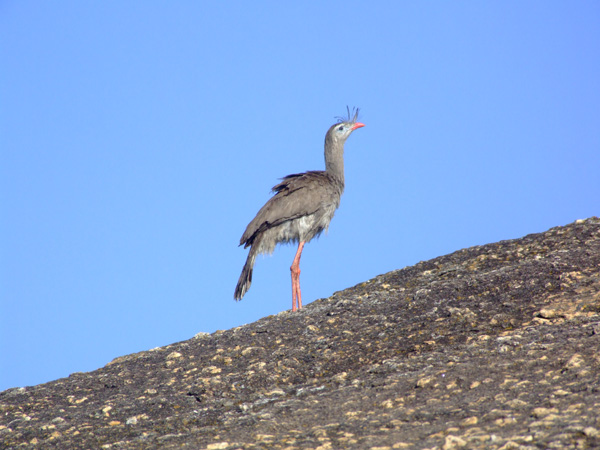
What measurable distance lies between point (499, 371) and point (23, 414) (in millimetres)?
5529

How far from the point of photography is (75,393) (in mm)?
8625

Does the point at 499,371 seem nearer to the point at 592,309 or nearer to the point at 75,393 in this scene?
the point at 592,309

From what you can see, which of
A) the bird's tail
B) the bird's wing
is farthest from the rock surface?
the bird's wing

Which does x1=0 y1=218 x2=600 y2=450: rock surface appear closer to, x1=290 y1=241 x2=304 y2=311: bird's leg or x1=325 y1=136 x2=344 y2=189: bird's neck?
x1=290 y1=241 x2=304 y2=311: bird's leg

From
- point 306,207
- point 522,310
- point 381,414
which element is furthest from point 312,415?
point 306,207

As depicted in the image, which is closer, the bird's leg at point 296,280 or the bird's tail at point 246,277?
the bird's leg at point 296,280

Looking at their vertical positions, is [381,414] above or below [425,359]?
below

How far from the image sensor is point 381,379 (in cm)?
693

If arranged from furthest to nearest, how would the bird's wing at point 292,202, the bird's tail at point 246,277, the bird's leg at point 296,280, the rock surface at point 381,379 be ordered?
the bird's wing at point 292,202
the bird's tail at point 246,277
the bird's leg at point 296,280
the rock surface at point 381,379

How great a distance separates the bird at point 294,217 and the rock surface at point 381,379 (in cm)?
249

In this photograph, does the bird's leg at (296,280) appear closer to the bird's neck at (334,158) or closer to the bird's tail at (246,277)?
the bird's tail at (246,277)

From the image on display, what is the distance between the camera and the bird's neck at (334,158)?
14.2 metres

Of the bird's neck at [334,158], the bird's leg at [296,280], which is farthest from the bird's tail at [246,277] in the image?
the bird's neck at [334,158]

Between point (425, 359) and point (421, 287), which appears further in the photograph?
point (421, 287)
